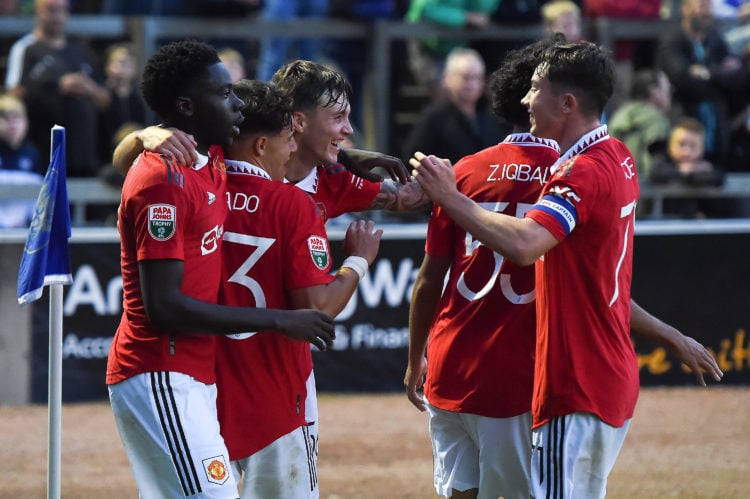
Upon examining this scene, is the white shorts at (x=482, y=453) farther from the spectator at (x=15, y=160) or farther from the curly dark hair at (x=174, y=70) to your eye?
the spectator at (x=15, y=160)

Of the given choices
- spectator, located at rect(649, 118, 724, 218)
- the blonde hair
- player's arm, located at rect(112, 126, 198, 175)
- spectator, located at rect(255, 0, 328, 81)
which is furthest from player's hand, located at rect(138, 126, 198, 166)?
spectator, located at rect(649, 118, 724, 218)

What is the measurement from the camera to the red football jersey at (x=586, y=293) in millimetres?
4383

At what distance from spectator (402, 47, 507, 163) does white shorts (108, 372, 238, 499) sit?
647 cm

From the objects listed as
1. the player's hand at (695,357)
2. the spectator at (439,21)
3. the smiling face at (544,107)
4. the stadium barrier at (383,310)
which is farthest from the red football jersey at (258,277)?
the spectator at (439,21)

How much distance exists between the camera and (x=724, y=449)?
29.1 feet

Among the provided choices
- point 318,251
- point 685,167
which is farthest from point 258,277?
point 685,167

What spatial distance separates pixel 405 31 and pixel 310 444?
757 cm

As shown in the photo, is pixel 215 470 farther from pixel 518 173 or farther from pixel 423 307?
pixel 518 173

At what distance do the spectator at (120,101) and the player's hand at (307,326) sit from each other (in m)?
6.57

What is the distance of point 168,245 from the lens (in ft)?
13.4

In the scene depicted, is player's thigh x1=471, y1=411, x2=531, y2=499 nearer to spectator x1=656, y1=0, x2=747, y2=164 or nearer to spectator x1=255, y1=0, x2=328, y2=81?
spectator x1=255, y1=0, x2=328, y2=81

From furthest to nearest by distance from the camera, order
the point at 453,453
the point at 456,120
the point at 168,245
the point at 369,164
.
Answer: the point at 456,120, the point at 369,164, the point at 453,453, the point at 168,245

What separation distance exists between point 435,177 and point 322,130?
0.66 m

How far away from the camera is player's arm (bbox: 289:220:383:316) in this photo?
4.47 metres
